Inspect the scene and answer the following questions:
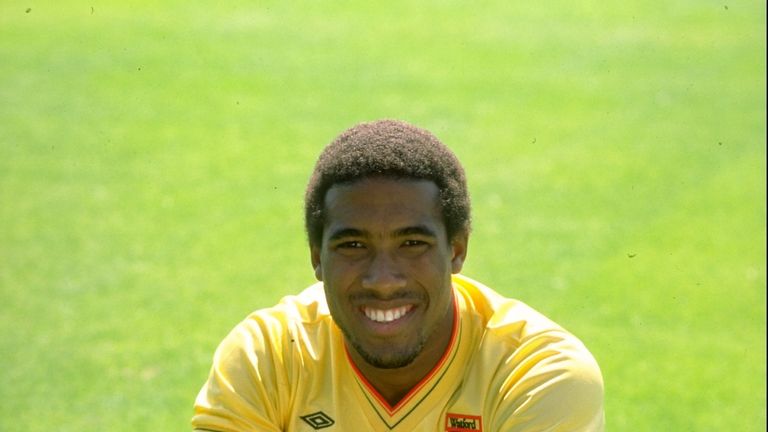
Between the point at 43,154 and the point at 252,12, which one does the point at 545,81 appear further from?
the point at 43,154

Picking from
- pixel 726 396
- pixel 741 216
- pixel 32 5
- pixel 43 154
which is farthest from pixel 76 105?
pixel 726 396

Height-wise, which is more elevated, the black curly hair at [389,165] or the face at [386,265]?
the black curly hair at [389,165]

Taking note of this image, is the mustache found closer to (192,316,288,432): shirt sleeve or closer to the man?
the man

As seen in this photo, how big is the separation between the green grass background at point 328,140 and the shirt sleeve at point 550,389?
322 cm

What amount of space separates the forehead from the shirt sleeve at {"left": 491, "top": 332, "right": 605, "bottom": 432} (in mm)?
568

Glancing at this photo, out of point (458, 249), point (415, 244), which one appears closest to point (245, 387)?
point (415, 244)

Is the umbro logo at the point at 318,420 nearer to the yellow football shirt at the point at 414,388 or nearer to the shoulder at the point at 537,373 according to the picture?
the yellow football shirt at the point at 414,388

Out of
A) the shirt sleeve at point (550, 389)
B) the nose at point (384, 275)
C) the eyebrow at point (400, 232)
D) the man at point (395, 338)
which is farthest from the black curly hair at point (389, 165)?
the shirt sleeve at point (550, 389)

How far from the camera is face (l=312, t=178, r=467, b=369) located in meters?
4.45

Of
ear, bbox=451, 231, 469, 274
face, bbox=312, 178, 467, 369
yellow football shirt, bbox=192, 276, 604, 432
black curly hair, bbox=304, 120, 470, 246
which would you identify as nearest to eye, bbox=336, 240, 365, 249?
face, bbox=312, 178, 467, 369

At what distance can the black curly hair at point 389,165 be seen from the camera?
4.54 metres

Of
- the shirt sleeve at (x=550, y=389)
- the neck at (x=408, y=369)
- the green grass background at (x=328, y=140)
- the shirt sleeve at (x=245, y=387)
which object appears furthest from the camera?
the green grass background at (x=328, y=140)

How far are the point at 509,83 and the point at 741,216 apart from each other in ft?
13.7

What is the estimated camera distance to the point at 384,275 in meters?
4.42
